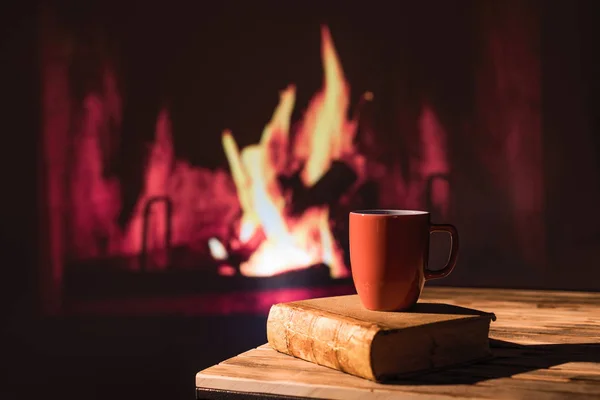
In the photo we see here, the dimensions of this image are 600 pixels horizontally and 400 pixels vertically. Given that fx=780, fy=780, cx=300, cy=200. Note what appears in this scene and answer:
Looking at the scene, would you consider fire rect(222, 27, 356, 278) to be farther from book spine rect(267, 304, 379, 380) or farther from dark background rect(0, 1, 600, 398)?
book spine rect(267, 304, 379, 380)

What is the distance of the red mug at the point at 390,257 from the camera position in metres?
0.75

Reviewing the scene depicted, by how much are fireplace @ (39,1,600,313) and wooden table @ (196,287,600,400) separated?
96 cm

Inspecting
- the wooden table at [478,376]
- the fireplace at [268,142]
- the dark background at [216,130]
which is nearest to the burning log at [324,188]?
the fireplace at [268,142]

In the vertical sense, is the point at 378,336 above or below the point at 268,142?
below

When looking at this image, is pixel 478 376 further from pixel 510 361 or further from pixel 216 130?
A: pixel 216 130

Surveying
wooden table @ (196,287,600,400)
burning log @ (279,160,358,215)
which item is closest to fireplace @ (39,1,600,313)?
burning log @ (279,160,358,215)

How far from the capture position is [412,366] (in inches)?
27.0

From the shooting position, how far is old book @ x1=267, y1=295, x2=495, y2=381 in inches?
26.3

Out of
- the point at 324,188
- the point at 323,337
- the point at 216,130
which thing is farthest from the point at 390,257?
the point at 216,130

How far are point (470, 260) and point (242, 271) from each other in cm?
55

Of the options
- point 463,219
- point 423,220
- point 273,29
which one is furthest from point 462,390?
point 273,29

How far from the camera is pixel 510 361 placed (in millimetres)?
729

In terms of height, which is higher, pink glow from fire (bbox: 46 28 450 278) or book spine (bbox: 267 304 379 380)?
pink glow from fire (bbox: 46 28 450 278)

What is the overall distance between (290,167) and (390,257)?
46.0 inches
